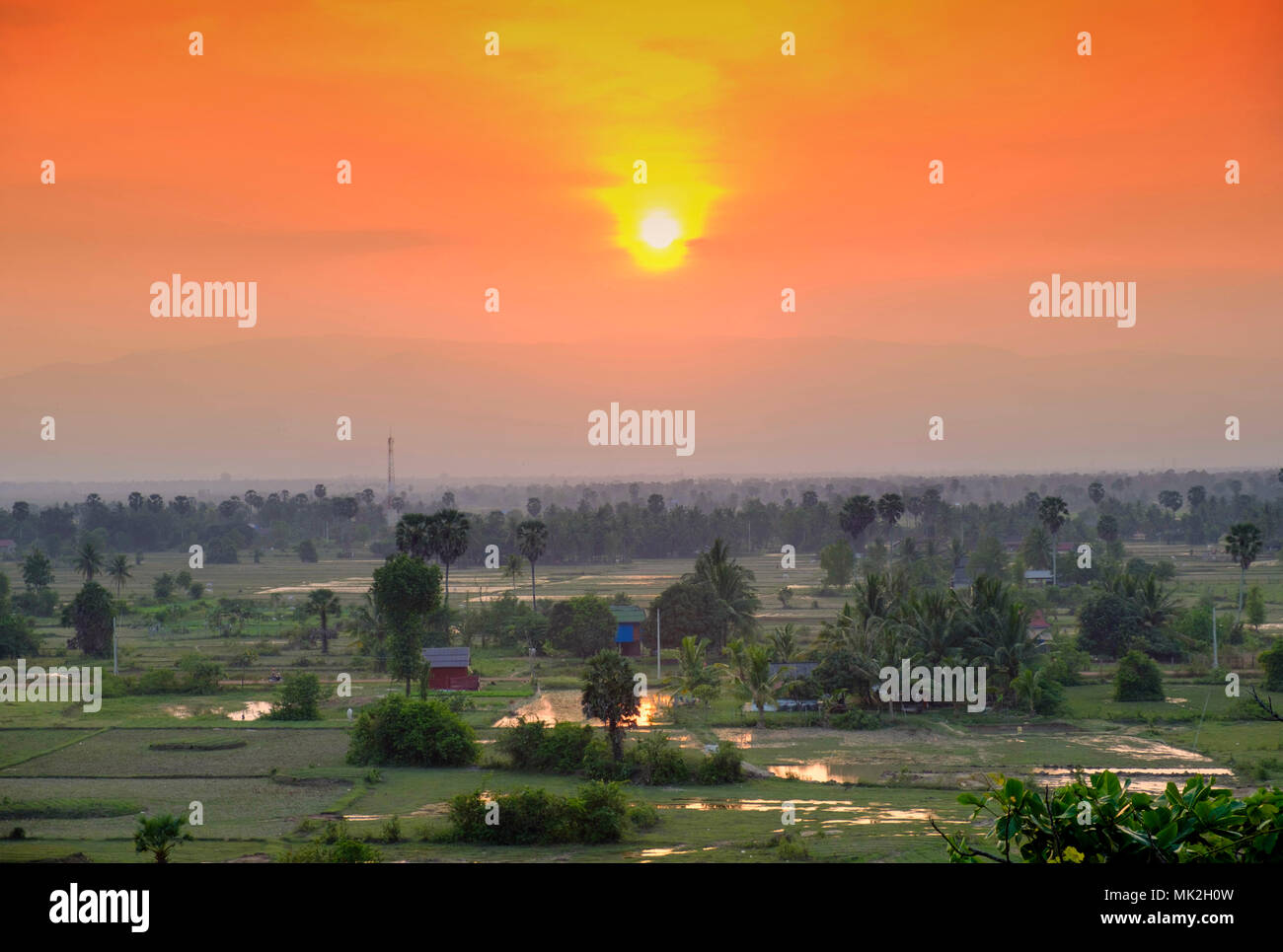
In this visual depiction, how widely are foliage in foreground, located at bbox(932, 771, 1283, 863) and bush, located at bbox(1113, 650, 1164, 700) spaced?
1594cm

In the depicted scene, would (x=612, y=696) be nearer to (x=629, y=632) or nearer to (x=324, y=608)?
(x=629, y=632)

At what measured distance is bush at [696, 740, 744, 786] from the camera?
1200cm

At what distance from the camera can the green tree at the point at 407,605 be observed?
16438 millimetres

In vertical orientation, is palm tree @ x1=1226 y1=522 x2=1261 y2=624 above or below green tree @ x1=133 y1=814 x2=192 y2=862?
above

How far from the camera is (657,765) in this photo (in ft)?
39.7

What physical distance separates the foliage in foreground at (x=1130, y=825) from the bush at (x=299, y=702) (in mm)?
15103

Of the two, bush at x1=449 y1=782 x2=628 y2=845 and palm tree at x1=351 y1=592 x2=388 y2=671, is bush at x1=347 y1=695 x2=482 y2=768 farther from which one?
palm tree at x1=351 y1=592 x2=388 y2=671

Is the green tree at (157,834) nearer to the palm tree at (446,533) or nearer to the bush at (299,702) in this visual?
the bush at (299,702)

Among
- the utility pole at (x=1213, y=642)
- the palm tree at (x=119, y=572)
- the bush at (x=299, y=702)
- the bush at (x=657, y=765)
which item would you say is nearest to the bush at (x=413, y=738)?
the bush at (x=657, y=765)

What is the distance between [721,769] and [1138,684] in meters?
7.48

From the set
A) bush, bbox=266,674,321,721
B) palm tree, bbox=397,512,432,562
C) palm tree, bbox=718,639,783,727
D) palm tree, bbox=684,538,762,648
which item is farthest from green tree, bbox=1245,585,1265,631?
bush, bbox=266,674,321,721
